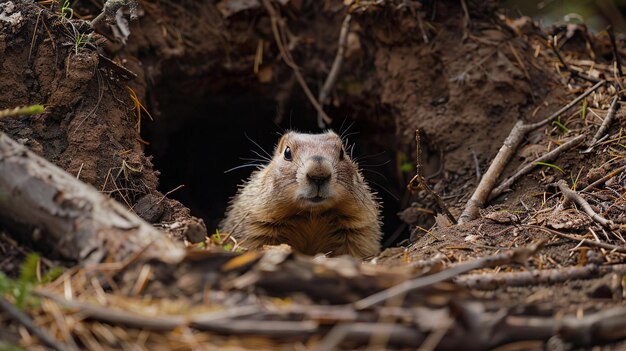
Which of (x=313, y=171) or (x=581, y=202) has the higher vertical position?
(x=581, y=202)

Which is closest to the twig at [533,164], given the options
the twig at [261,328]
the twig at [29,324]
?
the twig at [261,328]

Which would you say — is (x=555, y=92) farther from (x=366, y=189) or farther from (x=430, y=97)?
(x=366, y=189)

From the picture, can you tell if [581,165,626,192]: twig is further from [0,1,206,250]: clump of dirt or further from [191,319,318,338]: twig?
[191,319,318,338]: twig

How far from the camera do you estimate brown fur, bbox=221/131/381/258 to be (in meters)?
5.12

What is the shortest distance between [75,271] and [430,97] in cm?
431

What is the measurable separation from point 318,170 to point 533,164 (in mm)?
1726

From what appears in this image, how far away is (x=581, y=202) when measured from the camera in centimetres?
414

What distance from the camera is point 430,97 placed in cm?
621

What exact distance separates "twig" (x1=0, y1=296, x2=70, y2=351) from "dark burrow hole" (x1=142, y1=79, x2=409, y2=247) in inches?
175

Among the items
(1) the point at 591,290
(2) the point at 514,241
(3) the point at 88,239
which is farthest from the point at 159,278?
(2) the point at 514,241

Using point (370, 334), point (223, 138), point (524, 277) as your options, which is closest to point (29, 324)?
point (370, 334)

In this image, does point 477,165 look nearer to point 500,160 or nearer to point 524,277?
point 500,160

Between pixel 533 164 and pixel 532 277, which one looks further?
pixel 533 164

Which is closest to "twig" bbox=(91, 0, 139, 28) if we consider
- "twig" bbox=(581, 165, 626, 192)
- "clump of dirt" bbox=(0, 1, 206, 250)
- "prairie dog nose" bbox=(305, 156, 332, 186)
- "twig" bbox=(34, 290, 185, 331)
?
"clump of dirt" bbox=(0, 1, 206, 250)
